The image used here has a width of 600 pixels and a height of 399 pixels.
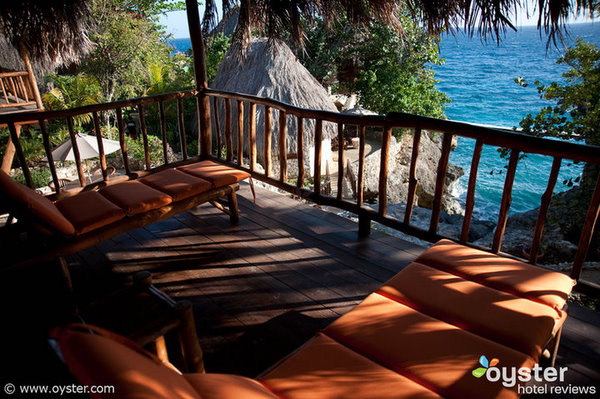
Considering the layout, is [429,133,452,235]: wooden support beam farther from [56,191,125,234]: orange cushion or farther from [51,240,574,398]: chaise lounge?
[56,191,125,234]: orange cushion

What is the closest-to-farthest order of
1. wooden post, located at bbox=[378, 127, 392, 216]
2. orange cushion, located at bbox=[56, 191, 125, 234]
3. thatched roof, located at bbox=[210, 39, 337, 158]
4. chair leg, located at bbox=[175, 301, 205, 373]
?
chair leg, located at bbox=[175, 301, 205, 373] < orange cushion, located at bbox=[56, 191, 125, 234] < wooden post, located at bbox=[378, 127, 392, 216] < thatched roof, located at bbox=[210, 39, 337, 158]

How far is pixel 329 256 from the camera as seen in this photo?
285 cm

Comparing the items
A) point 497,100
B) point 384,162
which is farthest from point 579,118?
point 497,100

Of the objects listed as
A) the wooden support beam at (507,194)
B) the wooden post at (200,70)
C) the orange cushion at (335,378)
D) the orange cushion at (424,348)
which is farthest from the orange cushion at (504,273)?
the wooden post at (200,70)

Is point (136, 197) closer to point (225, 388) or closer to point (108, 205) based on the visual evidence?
point (108, 205)

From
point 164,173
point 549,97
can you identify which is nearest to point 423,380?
point 164,173

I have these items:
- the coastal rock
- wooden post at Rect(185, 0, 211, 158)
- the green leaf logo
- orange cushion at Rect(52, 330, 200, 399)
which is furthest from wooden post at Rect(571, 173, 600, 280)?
the coastal rock

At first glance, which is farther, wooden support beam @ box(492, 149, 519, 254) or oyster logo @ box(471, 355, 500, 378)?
wooden support beam @ box(492, 149, 519, 254)

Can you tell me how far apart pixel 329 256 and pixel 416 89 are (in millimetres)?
9355

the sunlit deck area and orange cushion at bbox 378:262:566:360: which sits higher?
orange cushion at bbox 378:262:566:360

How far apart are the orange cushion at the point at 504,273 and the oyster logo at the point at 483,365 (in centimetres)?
48

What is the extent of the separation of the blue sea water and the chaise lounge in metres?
1.44

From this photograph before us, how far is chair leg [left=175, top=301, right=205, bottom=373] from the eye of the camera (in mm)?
1388

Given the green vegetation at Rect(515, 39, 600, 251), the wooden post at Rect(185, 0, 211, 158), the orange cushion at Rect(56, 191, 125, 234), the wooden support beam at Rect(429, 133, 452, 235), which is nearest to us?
the orange cushion at Rect(56, 191, 125, 234)
